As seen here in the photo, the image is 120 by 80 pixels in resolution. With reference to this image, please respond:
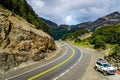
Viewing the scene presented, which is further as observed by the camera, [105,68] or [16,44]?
[16,44]

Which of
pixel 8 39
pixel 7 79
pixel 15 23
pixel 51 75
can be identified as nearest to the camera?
pixel 7 79

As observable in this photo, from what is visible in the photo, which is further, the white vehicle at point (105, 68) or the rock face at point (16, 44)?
the rock face at point (16, 44)

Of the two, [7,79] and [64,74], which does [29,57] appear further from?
[7,79]

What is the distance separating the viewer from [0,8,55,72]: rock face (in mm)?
40281

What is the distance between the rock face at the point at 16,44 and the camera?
4028 centimetres

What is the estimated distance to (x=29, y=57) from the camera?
46.9m

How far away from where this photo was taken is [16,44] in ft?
148

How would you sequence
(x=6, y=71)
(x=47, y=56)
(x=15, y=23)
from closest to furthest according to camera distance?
(x=6, y=71) < (x=15, y=23) < (x=47, y=56)

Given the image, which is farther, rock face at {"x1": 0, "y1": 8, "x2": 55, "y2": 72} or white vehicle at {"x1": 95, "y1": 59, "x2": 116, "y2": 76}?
rock face at {"x1": 0, "y1": 8, "x2": 55, "y2": 72}

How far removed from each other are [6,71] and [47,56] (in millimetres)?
19307

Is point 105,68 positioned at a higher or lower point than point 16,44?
lower

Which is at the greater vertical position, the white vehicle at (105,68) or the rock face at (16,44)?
the rock face at (16,44)

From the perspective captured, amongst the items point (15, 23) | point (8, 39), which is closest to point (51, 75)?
point (8, 39)

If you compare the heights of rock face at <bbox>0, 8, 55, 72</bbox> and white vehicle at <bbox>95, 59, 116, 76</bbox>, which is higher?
rock face at <bbox>0, 8, 55, 72</bbox>
